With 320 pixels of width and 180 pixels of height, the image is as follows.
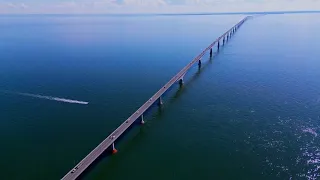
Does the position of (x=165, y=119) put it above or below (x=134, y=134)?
above

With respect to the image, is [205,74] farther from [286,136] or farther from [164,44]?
[164,44]

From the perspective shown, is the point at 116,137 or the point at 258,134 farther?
the point at 258,134

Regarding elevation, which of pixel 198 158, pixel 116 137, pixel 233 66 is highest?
pixel 233 66

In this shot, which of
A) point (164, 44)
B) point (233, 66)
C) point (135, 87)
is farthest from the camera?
point (164, 44)

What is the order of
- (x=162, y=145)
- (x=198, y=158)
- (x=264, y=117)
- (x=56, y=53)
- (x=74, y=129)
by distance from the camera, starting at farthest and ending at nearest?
(x=56, y=53)
(x=264, y=117)
(x=74, y=129)
(x=162, y=145)
(x=198, y=158)

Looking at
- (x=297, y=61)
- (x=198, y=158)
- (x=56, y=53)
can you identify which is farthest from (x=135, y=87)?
(x=297, y=61)

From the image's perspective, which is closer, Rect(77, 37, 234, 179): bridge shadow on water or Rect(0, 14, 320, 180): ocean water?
Rect(0, 14, 320, 180): ocean water

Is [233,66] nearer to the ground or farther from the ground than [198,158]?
farther from the ground

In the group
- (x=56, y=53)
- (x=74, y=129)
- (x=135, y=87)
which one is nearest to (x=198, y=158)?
(x=74, y=129)

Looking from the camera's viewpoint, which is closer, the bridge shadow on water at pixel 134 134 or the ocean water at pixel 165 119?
the ocean water at pixel 165 119

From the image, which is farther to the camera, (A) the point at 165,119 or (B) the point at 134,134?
(A) the point at 165,119
